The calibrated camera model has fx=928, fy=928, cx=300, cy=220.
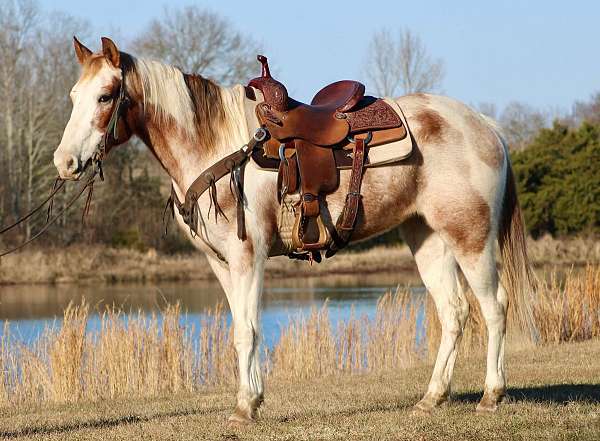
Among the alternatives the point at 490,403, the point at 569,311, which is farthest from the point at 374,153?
the point at 569,311

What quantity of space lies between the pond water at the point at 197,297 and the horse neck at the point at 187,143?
935 centimetres

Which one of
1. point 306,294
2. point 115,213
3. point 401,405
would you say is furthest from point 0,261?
point 401,405

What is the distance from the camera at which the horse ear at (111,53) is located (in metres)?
5.42

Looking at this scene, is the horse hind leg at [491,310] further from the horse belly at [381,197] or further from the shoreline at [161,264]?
the shoreline at [161,264]

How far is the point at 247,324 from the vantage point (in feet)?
18.0

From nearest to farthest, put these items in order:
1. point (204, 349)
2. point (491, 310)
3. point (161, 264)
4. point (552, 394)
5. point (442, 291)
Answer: point (491, 310)
point (442, 291)
point (552, 394)
point (204, 349)
point (161, 264)

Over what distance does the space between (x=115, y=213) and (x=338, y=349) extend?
23920 millimetres

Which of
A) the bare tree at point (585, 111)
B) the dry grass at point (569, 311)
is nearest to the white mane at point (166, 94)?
the dry grass at point (569, 311)

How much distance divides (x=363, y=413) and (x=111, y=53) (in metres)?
2.75

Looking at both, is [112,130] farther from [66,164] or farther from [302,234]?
[302,234]

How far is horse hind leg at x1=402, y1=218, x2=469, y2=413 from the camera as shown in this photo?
6059 mm

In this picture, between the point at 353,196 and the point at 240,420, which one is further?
the point at 353,196

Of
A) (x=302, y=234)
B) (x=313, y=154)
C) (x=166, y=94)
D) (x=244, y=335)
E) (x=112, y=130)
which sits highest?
(x=166, y=94)

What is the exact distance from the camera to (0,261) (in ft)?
90.5
